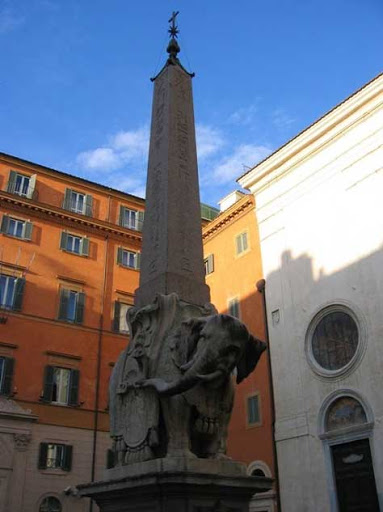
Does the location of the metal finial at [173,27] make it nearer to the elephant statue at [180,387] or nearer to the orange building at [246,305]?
the elephant statue at [180,387]

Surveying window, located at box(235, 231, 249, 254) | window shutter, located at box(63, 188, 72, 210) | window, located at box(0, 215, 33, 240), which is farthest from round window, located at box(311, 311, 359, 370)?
window shutter, located at box(63, 188, 72, 210)

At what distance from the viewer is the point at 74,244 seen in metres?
21.3

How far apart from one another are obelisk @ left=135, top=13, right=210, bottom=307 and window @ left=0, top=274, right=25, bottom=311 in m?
12.7

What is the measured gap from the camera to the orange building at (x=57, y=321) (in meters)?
17.2

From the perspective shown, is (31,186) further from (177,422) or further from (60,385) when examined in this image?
(177,422)

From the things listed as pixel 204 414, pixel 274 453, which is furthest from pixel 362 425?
pixel 204 414

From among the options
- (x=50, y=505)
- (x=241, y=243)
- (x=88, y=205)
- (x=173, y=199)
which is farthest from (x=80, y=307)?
(x=173, y=199)

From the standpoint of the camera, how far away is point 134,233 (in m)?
22.7

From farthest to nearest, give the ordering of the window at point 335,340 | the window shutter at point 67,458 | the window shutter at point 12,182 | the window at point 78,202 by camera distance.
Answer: the window at point 78,202 → the window shutter at point 12,182 → the window shutter at point 67,458 → the window at point 335,340

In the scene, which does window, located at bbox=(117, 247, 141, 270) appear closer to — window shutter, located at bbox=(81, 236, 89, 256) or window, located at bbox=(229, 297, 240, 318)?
window shutter, located at bbox=(81, 236, 89, 256)

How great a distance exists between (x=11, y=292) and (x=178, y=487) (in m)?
15.8

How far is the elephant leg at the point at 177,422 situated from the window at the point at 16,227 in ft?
53.1

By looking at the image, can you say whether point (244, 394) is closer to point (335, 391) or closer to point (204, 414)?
point (335, 391)

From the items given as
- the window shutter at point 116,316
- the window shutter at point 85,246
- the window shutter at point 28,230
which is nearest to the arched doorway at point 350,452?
the window shutter at point 116,316
